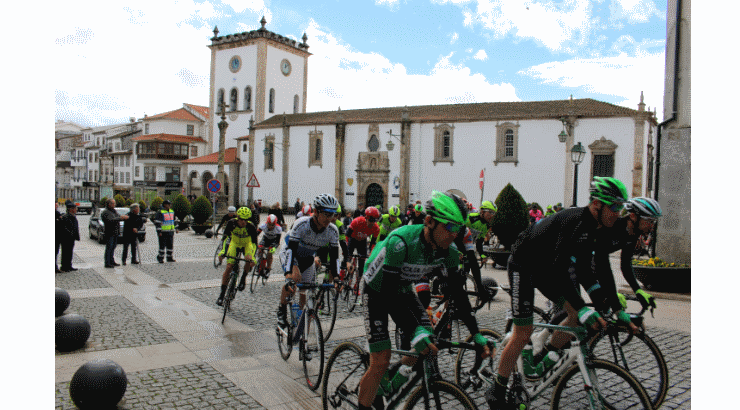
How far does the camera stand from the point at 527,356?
14.6 feet

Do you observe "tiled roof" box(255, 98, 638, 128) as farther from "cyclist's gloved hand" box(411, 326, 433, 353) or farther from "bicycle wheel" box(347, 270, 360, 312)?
"cyclist's gloved hand" box(411, 326, 433, 353)

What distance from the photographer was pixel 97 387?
4.42 meters

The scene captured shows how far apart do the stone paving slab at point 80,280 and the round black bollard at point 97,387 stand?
6.79m

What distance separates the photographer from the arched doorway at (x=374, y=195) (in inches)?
1762

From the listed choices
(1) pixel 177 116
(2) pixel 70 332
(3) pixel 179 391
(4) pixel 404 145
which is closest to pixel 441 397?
(3) pixel 179 391

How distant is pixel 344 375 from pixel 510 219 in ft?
39.1

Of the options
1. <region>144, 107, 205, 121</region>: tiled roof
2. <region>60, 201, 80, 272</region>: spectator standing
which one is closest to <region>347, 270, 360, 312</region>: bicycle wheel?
<region>60, 201, 80, 272</region>: spectator standing

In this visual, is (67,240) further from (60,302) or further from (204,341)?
(204,341)

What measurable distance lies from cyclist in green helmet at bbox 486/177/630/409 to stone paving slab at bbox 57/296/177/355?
4554 millimetres

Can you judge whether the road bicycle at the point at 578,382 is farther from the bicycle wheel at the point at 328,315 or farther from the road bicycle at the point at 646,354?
the bicycle wheel at the point at 328,315

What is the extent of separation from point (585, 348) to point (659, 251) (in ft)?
27.9

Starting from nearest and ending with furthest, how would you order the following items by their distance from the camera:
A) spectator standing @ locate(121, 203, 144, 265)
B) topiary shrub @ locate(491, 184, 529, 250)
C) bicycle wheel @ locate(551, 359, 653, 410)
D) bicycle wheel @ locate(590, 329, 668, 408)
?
1. bicycle wheel @ locate(551, 359, 653, 410)
2. bicycle wheel @ locate(590, 329, 668, 408)
3. spectator standing @ locate(121, 203, 144, 265)
4. topiary shrub @ locate(491, 184, 529, 250)

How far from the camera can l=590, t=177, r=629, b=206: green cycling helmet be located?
155 inches
